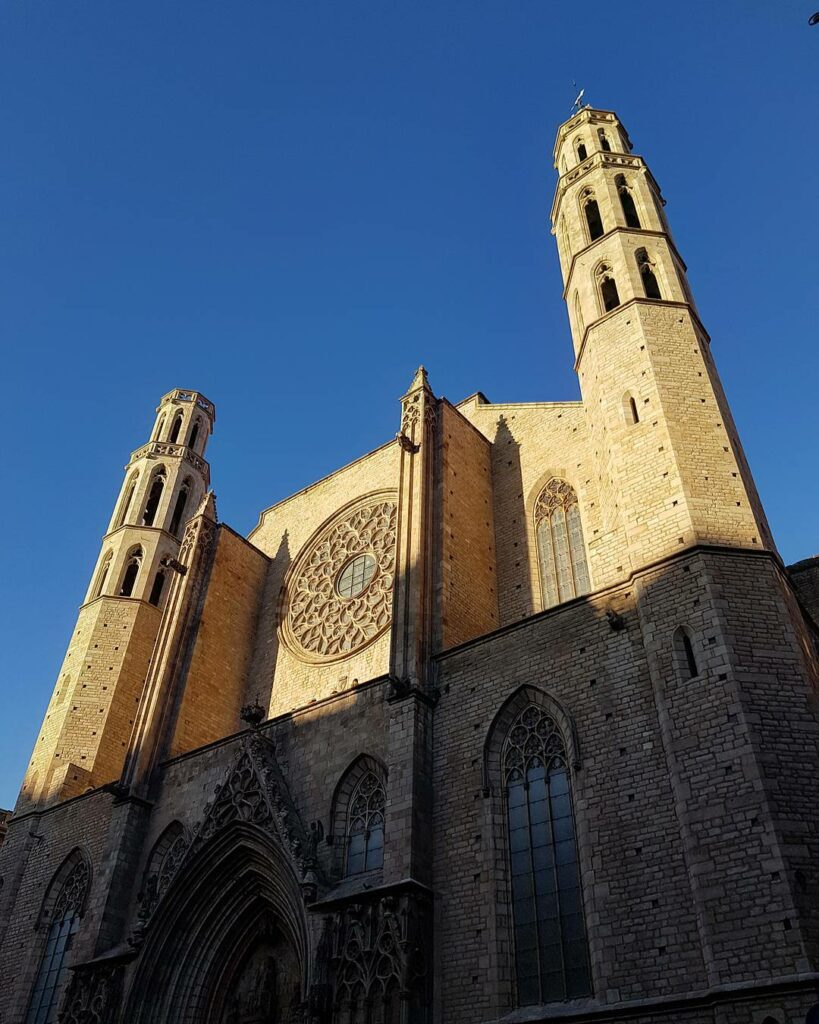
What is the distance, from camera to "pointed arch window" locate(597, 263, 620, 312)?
1509 centimetres

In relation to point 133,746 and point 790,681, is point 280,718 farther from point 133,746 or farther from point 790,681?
point 790,681

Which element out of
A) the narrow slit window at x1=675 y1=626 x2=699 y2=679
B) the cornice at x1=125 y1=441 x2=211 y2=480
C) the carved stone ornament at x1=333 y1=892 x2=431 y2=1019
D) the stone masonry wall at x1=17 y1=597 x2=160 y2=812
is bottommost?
the carved stone ornament at x1=333 y1=892 x2=431 y2=1019

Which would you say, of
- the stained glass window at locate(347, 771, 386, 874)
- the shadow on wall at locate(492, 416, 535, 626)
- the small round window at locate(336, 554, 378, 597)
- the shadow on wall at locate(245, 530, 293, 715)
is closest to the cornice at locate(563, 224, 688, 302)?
the shadow on wall at locate(492, 416, 535, 626)

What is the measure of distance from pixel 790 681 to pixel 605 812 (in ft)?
7.79

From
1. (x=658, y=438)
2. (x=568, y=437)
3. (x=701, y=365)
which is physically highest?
(x=568, y=437)

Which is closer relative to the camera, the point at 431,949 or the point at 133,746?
the point at 431,949

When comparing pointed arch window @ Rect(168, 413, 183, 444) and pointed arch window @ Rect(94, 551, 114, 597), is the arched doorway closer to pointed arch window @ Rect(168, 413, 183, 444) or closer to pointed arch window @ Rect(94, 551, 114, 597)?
pointed arch window @ Rect(94, 551, 114, 597)

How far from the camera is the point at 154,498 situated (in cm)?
2419

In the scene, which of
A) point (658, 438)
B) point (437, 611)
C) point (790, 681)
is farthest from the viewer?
point (437, 611)

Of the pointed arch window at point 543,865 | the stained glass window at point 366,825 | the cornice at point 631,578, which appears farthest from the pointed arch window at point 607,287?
the stained glass window at point 366,825

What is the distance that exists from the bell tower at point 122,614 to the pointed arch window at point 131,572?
0.03m

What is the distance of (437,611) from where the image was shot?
507 inches

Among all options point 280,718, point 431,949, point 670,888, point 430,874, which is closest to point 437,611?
point 280,718

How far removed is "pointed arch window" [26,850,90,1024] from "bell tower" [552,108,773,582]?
1095cm
